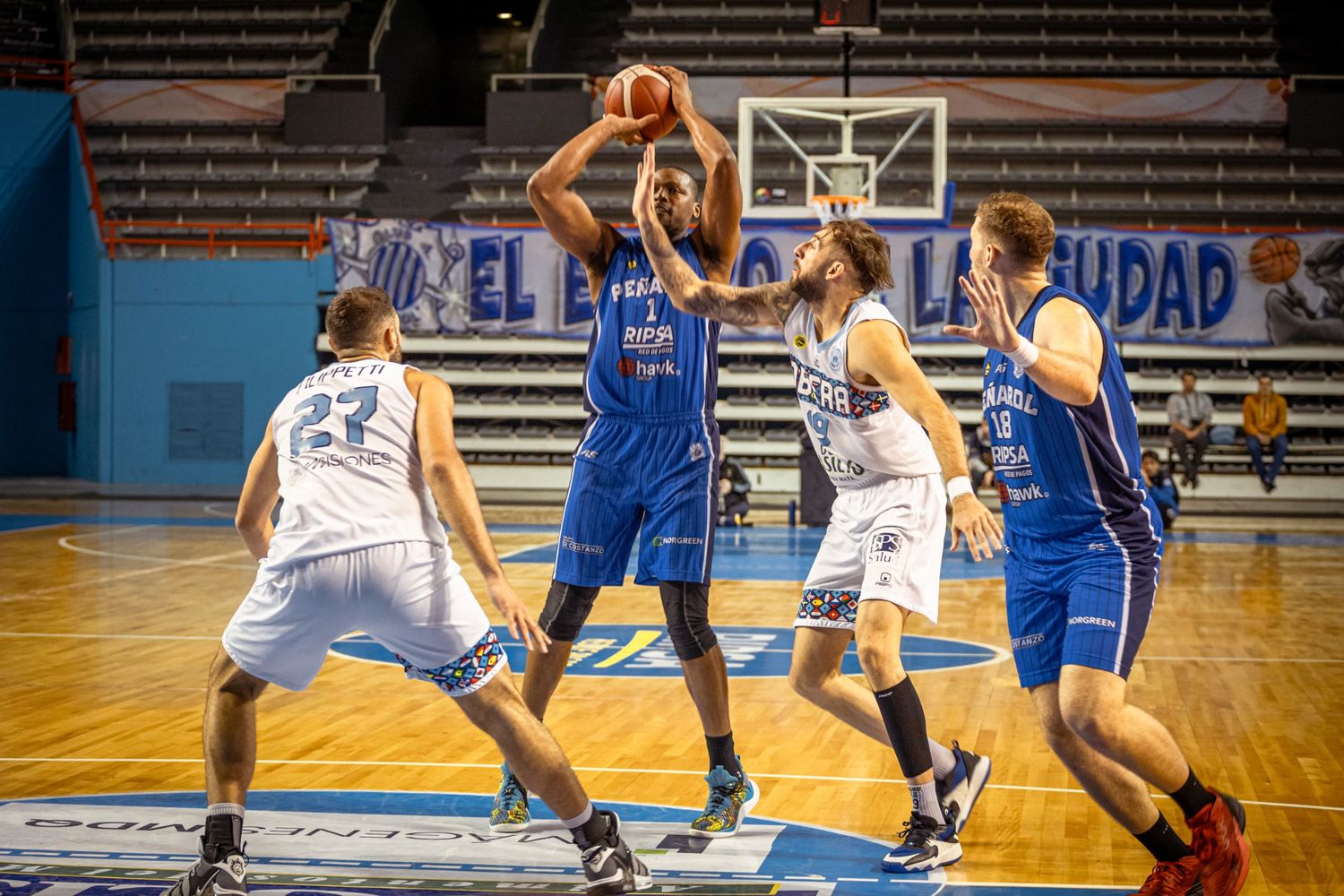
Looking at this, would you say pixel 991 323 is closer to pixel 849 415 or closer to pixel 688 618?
pixel 849 415

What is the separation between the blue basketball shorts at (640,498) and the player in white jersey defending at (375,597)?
1.01 metres

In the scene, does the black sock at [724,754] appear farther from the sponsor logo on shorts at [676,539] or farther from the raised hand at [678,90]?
the raised hand at [678,90]

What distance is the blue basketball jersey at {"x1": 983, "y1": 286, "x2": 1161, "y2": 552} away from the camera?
3717mm

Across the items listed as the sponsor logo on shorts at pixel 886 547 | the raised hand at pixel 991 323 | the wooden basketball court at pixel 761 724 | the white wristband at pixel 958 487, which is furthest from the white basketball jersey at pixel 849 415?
the wooden basketball court at pixel 761 724

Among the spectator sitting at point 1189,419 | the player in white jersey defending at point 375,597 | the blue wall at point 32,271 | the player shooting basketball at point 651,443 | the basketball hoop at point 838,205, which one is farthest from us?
the blue wall at point 32,271

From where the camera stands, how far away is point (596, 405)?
4824mm

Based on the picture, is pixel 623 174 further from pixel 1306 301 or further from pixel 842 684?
pixel 842 684

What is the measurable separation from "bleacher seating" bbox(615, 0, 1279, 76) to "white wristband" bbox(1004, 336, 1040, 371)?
59.7 feet

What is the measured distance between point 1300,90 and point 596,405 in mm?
18885

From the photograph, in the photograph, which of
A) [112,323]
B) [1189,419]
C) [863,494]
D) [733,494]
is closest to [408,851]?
[863,494]

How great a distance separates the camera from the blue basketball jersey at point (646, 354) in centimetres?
475

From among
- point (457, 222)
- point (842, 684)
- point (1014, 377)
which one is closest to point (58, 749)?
point (842, 684)

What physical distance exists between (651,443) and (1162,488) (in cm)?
1163

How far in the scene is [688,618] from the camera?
15.1ft
